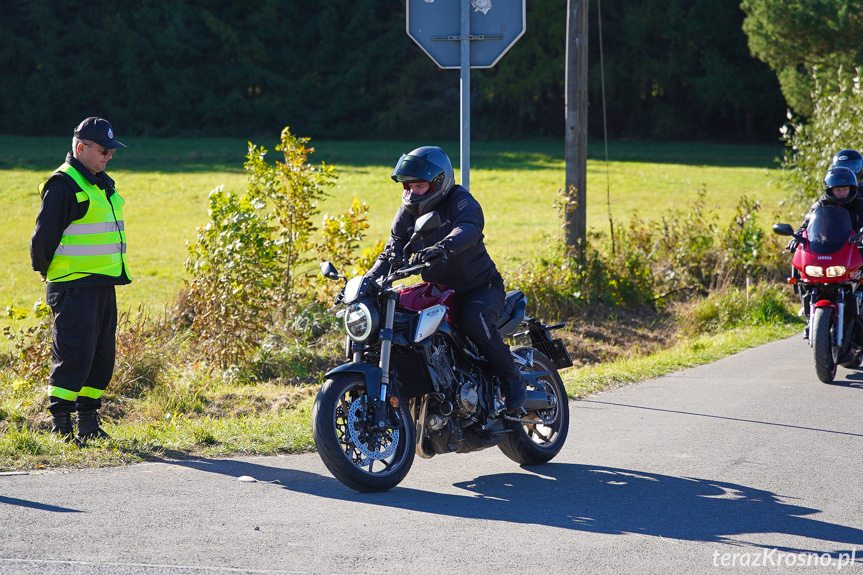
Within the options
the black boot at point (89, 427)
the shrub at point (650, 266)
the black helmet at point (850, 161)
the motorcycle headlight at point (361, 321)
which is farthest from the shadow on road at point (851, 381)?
the black boot at point (89, 427)

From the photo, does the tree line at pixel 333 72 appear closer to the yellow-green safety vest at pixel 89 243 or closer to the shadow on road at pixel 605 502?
the yellow-green safety vest at pixel 89 243

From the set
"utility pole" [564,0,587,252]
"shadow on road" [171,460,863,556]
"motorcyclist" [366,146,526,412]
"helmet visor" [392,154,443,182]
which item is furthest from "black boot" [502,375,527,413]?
"utility pole" [564,0,587,252]

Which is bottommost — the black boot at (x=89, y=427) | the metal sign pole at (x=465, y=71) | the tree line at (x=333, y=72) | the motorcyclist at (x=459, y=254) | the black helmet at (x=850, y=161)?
the black boot at (x=89, y=427)

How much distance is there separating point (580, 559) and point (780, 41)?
27294mm

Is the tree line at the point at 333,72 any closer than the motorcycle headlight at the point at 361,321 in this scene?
No

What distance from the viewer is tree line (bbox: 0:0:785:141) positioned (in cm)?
5075

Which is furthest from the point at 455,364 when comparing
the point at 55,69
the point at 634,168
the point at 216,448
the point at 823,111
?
the point at 55,69

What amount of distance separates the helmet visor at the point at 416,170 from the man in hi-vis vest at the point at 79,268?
6.34 feet

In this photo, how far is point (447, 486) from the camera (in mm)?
5699

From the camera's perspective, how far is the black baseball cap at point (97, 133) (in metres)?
6.35

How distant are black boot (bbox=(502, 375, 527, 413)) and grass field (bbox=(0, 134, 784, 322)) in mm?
7309

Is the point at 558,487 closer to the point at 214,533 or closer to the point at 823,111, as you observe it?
the point at 214,533

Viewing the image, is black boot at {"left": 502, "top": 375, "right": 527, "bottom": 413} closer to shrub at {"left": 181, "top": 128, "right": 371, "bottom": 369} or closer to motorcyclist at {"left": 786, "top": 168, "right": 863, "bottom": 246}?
shrub at {"left": 181, "top": 128, "right": 371, "bottom": 369}

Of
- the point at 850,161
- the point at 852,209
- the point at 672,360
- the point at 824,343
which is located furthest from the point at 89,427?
the point at 850,161
